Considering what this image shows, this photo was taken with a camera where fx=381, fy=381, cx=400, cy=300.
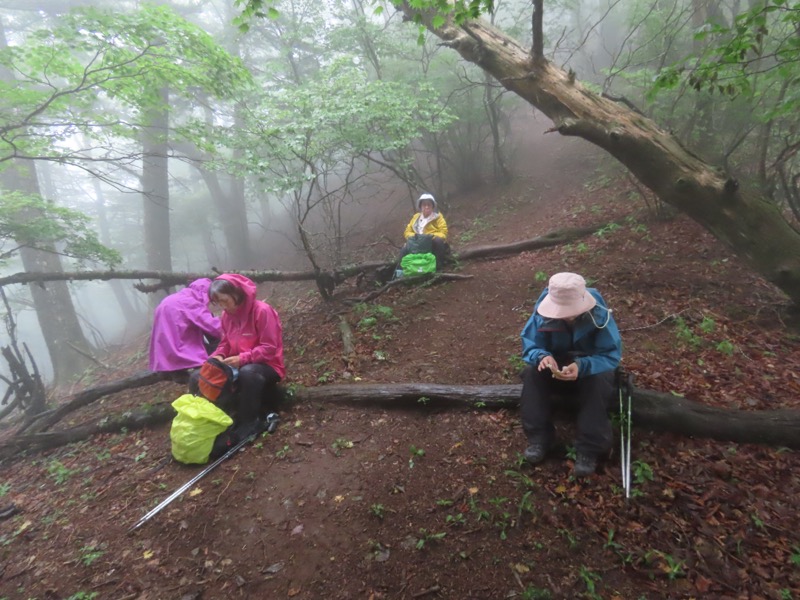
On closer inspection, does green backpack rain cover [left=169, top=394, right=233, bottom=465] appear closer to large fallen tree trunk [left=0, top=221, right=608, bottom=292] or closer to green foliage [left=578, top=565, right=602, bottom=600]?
green foliage [left=578, top=565, right=602, bottom=600]

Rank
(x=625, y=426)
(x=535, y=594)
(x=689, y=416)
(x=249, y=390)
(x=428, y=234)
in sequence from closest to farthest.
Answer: (x=535, y=594) < (x=689, y=416) < (x=625, y=426) < (x=249, y=390) < (x=428, y=234)

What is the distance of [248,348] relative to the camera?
417 centimetres

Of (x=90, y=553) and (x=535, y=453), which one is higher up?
(x=535, y=453)

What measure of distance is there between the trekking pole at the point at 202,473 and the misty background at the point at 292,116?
117 inches

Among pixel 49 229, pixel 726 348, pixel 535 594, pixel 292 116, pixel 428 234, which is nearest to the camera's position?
pixel 535 594

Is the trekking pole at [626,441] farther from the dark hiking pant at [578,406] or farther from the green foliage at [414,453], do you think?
the green foliage at [414,453]

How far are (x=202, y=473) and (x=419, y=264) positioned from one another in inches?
181

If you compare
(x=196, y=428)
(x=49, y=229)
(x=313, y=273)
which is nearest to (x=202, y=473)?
(x=196, y=428)

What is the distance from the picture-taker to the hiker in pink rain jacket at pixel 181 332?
4.64 m

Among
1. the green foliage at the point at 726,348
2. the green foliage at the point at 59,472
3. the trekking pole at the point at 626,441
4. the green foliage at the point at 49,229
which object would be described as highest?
the green foliage at the point at 49,229

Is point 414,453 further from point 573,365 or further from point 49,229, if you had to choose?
point 49,229

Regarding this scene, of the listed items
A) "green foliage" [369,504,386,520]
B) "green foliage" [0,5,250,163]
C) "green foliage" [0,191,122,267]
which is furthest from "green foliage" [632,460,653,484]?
"green foliage" [0,191,122,267]

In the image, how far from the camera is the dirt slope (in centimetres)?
234

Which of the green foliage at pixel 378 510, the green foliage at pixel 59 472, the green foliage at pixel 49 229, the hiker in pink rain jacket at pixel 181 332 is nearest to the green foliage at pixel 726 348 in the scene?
the green foliage at pixel 378 510
